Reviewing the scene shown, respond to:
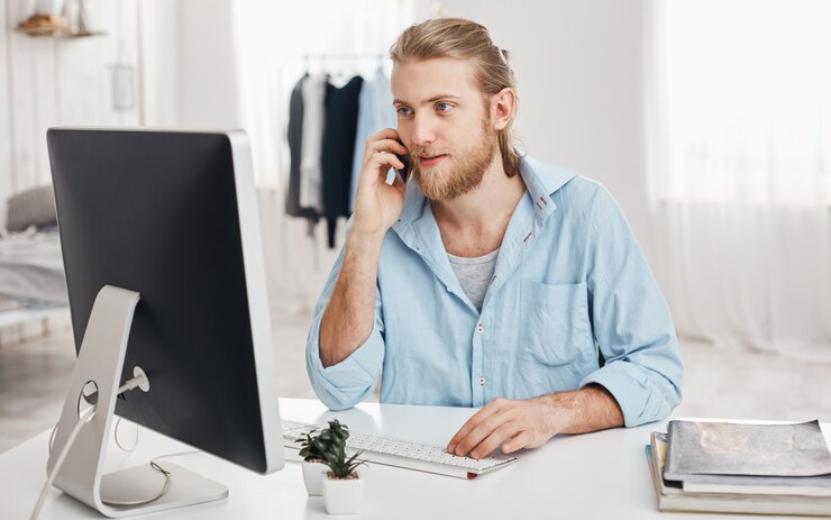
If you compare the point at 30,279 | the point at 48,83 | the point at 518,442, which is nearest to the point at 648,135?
the point at 30,279

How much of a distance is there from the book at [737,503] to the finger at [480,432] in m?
0.27

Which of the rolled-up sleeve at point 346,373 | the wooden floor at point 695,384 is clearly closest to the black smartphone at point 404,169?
the rolled-up sleeve at point 346,373

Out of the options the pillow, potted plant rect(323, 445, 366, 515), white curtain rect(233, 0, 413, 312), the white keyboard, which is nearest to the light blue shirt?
the white keyboard

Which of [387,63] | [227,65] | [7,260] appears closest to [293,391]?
[7,260]

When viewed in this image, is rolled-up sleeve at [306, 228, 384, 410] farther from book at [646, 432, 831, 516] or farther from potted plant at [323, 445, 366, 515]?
book at [646, 432, 831, 516]

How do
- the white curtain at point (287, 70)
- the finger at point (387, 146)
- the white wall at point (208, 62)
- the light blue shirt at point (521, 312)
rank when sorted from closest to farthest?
1. the light blue shirt at point (521, 312)
2. the finger at point (387, 146)
3. the white curtain at point (287, 70)
4. the white wall at point (208, 62)

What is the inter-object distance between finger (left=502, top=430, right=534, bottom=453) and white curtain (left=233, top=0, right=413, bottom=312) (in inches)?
182

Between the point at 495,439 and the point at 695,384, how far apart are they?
3161 millimetres

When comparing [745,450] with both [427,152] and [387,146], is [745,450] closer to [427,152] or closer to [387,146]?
[427,152]

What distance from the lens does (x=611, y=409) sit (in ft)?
5.10

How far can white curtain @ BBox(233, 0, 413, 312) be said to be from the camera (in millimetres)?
6066

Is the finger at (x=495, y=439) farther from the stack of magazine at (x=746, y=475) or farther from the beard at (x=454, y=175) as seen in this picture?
the beard at (x=454, y=175)

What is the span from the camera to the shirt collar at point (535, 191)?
1807 mm

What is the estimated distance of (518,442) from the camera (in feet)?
4.62
